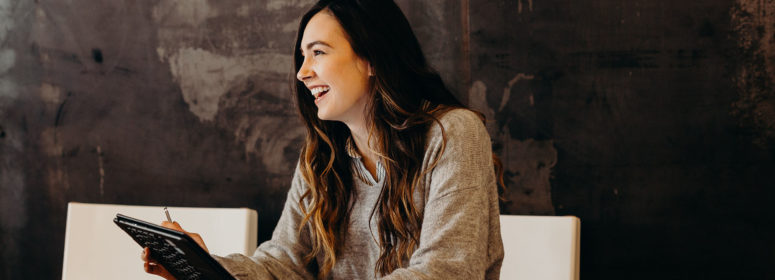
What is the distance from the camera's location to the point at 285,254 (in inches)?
50.1

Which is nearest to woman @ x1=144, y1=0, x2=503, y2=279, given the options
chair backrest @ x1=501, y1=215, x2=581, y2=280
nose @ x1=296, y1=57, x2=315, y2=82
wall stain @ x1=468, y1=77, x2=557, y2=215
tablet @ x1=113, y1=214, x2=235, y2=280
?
nose @ x1=296, y1=57, x2=315, y2=82

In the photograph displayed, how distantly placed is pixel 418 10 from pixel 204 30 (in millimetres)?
854

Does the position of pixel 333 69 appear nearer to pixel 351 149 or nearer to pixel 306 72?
pixel 306 72

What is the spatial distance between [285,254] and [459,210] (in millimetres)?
482

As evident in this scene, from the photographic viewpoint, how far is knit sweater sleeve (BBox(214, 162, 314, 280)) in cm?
116

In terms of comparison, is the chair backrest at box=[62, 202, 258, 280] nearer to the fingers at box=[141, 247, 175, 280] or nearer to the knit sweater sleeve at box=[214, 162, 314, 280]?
the knit sweater sleeve at box=[214, 162, 314, 280]

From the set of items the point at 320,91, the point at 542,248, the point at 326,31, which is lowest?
the point at 542,248

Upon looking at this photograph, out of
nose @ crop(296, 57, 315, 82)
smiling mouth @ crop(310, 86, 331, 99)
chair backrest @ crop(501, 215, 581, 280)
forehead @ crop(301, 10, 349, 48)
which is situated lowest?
chair backrest @ crop(501, 215, 581, 280)

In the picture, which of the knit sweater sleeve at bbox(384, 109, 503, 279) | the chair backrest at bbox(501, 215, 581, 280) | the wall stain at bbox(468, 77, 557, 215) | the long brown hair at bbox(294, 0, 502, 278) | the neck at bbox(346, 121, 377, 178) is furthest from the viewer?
the wall stain at bbox(468, 77, 557, 215)

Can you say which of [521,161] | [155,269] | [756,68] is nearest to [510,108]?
[521,161]

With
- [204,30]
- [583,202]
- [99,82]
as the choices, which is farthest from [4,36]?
[583,202]

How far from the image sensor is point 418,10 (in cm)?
196

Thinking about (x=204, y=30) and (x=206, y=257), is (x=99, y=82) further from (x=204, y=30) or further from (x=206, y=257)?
(x=206, y=257)

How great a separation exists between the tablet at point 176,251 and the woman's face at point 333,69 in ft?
1.41
